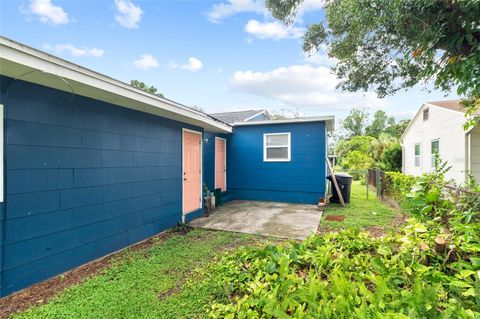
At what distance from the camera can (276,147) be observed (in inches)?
317

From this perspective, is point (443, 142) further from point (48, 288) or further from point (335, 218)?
point (48, 288)

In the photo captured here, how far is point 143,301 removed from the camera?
2.40 meters

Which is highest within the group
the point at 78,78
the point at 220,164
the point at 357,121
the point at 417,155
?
the point at 357,121

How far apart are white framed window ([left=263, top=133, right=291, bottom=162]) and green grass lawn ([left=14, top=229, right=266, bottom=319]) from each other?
4669 mm

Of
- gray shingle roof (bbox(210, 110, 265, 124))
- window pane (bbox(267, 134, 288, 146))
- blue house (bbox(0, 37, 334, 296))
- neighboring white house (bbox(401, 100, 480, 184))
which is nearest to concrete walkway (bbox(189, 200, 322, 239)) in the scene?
blue house (bbox(0, 37, 334, 296))

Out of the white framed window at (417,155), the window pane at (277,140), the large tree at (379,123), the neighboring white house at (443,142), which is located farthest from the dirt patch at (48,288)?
the large tree at (379,123)

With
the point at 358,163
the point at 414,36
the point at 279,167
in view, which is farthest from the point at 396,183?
the point at 358,163

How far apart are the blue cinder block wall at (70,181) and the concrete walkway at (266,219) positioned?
1522 mm

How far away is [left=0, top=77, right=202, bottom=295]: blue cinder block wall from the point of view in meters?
2.64

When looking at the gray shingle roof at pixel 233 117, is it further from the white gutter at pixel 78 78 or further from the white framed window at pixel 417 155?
the white framed window at pixel 417 155

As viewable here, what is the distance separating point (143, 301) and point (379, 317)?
2149mm

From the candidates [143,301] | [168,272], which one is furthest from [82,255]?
[143,301]

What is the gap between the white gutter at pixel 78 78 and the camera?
2271 millimetres

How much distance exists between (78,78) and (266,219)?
4.57 metres
